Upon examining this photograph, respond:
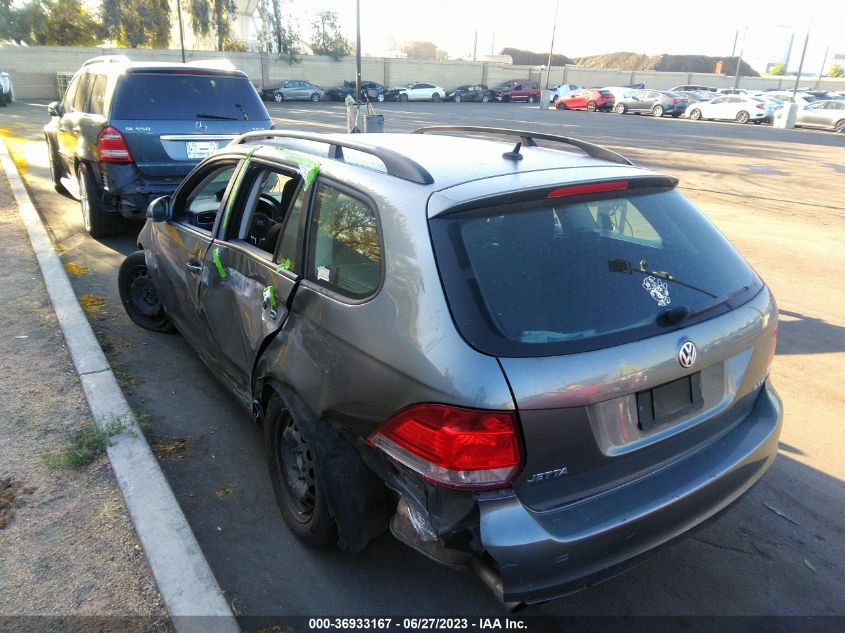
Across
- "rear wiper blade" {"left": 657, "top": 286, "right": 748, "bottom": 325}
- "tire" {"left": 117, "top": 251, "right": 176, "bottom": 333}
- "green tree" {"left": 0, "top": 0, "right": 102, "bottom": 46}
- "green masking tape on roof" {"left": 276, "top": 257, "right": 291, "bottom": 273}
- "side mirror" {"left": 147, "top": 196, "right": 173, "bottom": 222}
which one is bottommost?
"tire" {"left": 117, "top": 251, "right": 176, "bottom": 333}

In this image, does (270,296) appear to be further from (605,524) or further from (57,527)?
(605,524)

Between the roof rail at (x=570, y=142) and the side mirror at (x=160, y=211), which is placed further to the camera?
the side mirror at (x=160, y=211)

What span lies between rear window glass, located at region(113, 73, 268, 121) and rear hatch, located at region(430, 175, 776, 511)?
614cm

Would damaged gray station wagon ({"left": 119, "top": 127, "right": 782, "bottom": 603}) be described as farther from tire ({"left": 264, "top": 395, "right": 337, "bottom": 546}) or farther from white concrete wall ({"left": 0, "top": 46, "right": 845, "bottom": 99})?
white concrete wall ({"left": 0, "top": 46, "right": 845, "bottom": 99})

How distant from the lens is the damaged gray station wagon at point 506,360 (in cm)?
201

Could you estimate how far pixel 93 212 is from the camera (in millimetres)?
7504

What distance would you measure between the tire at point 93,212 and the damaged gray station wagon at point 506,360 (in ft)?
17.6

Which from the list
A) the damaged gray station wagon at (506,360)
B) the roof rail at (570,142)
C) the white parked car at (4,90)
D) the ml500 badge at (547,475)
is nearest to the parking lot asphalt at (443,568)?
the damaged gray station wagon at (506,360)

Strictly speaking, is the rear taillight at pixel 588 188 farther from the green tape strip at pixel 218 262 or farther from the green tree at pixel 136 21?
the green tree at pixel 136 21

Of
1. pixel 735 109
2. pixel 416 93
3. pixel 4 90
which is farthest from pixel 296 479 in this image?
pixel 416 93

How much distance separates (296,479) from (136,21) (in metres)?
56.6

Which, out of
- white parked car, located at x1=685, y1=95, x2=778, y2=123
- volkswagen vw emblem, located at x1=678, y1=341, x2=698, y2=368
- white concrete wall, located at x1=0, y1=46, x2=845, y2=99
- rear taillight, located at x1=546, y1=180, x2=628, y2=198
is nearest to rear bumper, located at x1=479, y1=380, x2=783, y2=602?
volkswagen vw emblem, located at x1=678, y1=341, x2=698, y2=368

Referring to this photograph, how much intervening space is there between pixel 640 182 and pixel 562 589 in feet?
5.51

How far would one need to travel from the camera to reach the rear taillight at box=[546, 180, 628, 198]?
7.88 ft
